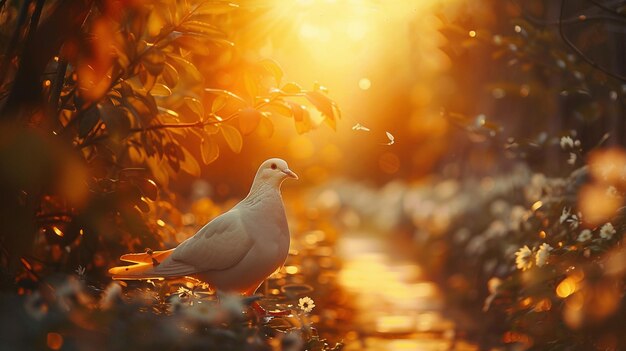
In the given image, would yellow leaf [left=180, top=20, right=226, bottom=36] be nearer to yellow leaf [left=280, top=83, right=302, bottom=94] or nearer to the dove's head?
yellow leaf [left=280, top=83, right=302, bottom=94]

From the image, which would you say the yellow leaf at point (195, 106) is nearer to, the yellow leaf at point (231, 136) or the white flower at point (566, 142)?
the yellow leaf at point (231, 136)

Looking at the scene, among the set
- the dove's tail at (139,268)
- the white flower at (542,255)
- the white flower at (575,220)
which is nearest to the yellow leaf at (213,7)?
the dove's tail at (139,268)

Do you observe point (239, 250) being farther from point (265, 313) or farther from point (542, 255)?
point (542, 255)

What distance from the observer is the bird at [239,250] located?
333cm

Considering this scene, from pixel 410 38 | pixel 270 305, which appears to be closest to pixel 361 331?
pixel 270 305

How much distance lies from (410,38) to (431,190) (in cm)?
418

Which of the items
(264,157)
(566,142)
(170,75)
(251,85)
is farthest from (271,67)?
(264,157)

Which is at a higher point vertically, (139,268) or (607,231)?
(607,231)

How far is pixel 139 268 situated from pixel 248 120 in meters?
0.87

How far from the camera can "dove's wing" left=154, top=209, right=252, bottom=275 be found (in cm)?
338

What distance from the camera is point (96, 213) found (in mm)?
2996

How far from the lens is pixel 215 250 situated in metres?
3.41

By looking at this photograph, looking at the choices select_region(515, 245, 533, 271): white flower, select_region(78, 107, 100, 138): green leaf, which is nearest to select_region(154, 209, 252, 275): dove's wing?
select_region(78, 107, 100, 138): green leaf

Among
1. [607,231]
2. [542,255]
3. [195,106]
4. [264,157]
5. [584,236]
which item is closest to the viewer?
[195,106]
